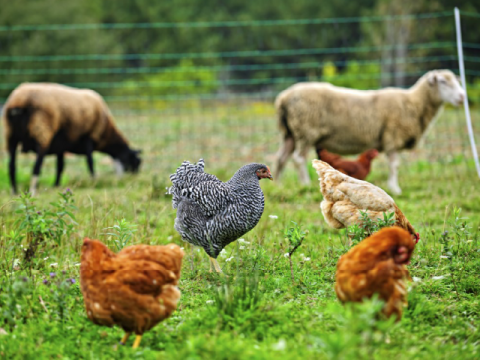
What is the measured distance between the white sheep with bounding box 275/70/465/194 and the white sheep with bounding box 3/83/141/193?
3672 millimetres

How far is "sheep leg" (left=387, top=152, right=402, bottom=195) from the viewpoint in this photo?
25.8 feet

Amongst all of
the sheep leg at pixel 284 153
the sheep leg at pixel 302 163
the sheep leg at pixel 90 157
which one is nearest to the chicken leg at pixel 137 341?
the sheep leg at pixel 302 163

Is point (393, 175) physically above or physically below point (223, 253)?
below

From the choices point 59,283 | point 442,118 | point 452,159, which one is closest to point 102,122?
point 452,159

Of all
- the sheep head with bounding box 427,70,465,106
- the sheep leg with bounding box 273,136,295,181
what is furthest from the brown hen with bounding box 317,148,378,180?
the sheep head with bounding box 427,70,465,106

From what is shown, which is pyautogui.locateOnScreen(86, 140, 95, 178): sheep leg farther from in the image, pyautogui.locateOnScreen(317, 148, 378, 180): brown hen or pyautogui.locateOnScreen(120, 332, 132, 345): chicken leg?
pyautogui.locateOnScreen(120, 332, 132, 345): chicken leg

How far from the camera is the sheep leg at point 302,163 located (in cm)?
837

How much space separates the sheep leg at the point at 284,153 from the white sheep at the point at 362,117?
343 millimetres

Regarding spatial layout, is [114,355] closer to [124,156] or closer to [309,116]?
[309,116]

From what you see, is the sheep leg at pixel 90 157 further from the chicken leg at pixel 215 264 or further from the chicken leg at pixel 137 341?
the chicken leg at pixel 137 341

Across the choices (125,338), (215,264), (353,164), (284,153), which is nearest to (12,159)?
(284,153)

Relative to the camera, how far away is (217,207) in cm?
416

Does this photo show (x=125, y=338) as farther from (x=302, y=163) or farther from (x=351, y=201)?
(x=302, y=163)

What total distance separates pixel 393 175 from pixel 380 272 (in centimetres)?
534
